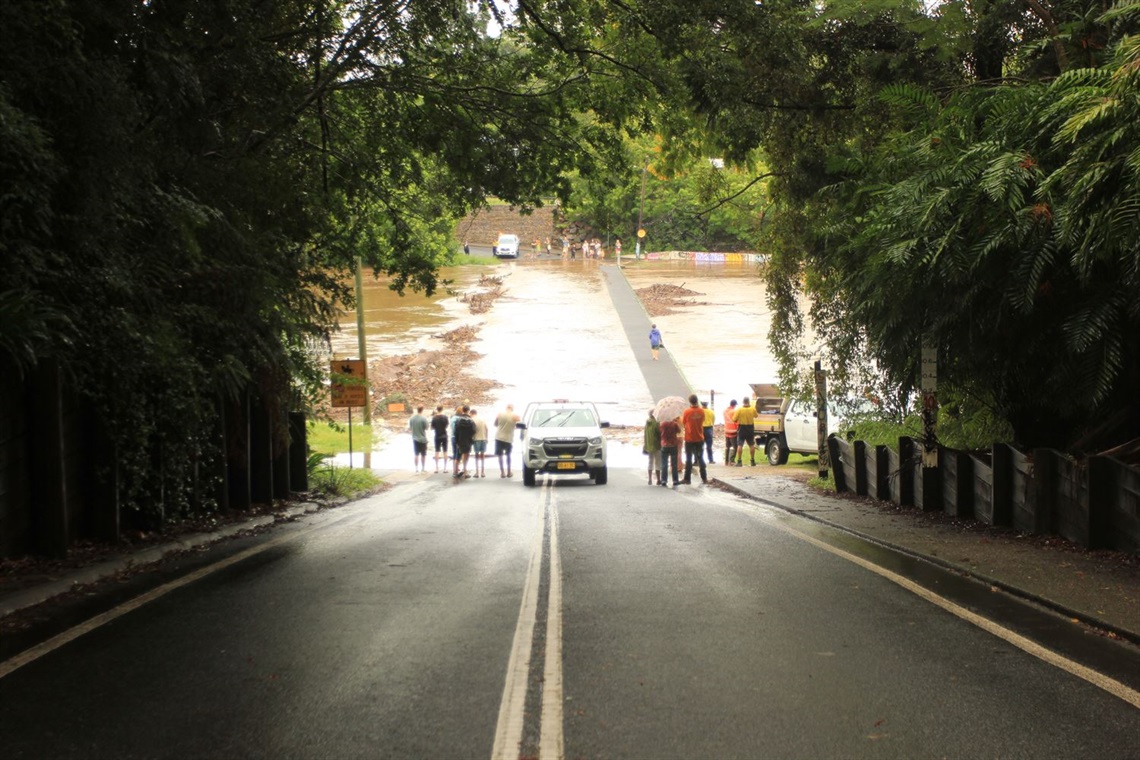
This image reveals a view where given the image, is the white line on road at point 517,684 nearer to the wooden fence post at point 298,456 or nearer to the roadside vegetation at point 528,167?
the roadside vegetation at point 528,167

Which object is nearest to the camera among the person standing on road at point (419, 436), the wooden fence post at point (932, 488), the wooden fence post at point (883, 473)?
the wooden fence post at point (932, 488)

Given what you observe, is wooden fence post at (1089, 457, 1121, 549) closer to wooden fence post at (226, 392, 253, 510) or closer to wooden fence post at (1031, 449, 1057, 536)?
wooden fence post at (1031, 449, 1057, 536)

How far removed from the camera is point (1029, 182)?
1148cm

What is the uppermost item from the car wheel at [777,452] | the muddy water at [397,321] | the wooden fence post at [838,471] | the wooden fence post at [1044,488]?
the muddy water at [397,321]

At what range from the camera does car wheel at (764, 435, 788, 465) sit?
105ft

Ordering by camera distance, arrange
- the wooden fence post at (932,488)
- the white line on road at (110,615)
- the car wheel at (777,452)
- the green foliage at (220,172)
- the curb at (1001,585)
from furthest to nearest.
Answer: the car wheel at (777,452), the wooden fence post at (932,488), the green foliage at (220,172), the curb at (1001,585), the white line on road at (110,615)

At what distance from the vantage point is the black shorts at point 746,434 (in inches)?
1282

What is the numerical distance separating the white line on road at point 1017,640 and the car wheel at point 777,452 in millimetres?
19682

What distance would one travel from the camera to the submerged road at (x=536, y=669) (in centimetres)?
569

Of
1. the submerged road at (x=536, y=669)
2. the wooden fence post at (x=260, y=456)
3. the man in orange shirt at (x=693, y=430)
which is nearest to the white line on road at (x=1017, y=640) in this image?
the submerged road at (x=536, y=669)

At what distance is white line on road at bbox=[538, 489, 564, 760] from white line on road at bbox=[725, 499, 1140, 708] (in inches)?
120

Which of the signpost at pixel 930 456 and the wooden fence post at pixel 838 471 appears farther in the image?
the wooden fence post at pixel 838 471

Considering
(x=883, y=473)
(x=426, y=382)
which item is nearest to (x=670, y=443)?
(x=883, y=473)

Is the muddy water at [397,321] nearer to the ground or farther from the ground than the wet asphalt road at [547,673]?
farther from the ground
